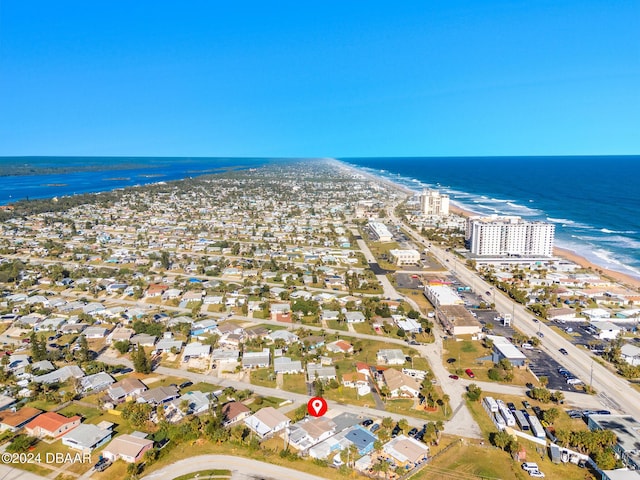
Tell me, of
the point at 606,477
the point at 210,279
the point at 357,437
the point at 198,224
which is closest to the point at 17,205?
the point at 198,224

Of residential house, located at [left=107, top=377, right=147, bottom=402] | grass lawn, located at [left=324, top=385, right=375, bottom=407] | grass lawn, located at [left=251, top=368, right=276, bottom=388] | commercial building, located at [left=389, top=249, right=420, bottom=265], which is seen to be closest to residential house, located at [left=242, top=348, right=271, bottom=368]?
grass lawn, located at [left=251, top=368, right=276, bottom=388]

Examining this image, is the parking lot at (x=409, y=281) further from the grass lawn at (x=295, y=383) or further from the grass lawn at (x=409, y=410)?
the grass lawn at (x=409, y=410)

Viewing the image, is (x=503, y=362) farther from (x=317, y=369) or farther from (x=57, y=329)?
(x=57, y=329)

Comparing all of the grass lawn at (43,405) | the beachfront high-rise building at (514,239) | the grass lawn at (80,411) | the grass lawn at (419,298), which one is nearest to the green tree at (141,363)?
the grass lawn at (80,411)

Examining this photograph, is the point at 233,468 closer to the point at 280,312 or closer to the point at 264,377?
the point at 264,377

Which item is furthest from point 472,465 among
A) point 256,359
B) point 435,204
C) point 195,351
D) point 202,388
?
point 435,204

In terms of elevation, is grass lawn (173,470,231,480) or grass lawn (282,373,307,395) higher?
grass lawn (173,470,231,480)

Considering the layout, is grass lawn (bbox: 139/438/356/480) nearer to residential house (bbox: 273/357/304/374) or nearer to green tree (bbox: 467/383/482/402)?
residential house (bbox: 273/357/304/374)
